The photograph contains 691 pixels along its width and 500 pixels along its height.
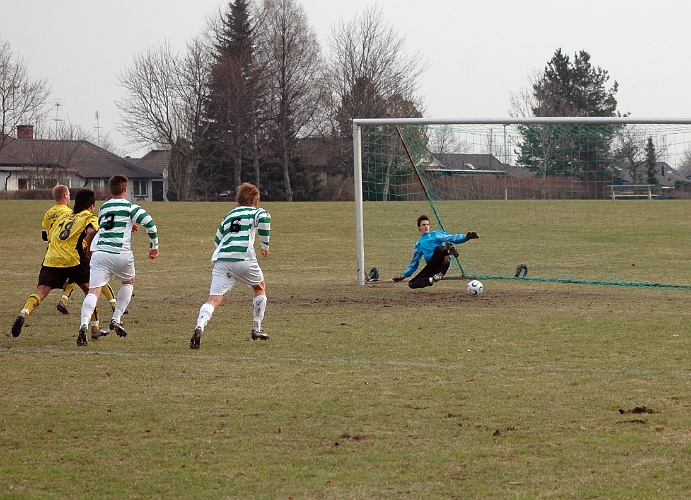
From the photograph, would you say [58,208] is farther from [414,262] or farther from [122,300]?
[414,262]

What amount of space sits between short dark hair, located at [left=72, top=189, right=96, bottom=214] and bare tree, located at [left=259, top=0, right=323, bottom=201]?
43756 mm

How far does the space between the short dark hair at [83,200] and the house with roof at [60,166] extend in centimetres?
4025

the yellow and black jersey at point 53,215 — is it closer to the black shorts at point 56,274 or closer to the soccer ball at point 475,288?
the black shorts at point 56,274

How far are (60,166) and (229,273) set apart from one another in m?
53.5

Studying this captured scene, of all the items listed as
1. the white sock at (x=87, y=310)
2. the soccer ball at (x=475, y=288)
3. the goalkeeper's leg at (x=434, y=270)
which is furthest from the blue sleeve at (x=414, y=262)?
the white sock at (x=87, y=310)

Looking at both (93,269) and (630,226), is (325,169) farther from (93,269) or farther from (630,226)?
(93,269)

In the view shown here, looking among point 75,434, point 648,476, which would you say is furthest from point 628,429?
point 75,434

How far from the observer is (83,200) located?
10.6 meters

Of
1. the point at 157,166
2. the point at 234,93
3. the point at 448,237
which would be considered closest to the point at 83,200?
the point at 448,237

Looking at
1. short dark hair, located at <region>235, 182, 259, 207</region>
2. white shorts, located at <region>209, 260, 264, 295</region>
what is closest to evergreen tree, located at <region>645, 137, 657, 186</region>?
short dark hair, located at <region>235, 182, 259, 207</region>

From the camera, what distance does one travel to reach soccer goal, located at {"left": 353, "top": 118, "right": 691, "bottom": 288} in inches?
634

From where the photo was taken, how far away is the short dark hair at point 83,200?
34.5 ft

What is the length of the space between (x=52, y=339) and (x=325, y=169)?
46555 mm

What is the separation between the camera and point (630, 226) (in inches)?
991
